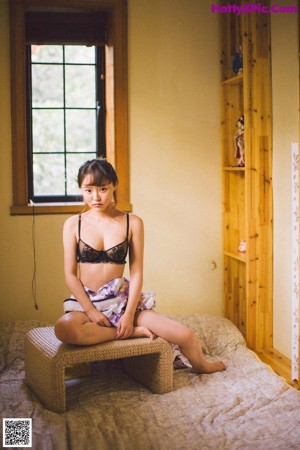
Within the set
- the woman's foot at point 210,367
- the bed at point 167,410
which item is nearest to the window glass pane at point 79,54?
the bed at point 167,410

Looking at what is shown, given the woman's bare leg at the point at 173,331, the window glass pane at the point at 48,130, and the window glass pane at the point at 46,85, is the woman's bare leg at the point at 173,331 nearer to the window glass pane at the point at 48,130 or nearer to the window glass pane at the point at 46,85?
the window glass pane at the point at 48,130

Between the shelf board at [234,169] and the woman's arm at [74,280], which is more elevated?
the shelf board at [234,169]

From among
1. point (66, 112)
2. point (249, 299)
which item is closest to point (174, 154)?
point (66, 112)

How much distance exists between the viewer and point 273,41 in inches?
168

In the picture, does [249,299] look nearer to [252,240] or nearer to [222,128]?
[252,240]

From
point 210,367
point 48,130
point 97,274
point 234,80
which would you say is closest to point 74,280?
point 97,274

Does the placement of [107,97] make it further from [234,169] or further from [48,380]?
[48,380]

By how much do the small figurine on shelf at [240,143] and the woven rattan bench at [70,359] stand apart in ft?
5.20

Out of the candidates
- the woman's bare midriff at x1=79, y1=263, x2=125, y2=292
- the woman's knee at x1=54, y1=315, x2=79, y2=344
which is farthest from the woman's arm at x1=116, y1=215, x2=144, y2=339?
the woman's knee at x1=54, y1=315, x2=79, y2=344

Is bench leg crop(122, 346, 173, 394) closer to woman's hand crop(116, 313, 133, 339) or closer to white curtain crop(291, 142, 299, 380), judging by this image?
woman's hand crop(116, 313, 133, 339)

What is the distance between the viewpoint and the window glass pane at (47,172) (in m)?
4.84

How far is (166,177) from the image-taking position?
4.84 meters

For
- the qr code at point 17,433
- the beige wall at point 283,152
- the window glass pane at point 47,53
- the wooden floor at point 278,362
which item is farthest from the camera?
the window glass pane at point 47,53

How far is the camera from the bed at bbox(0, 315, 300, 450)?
2939mm
